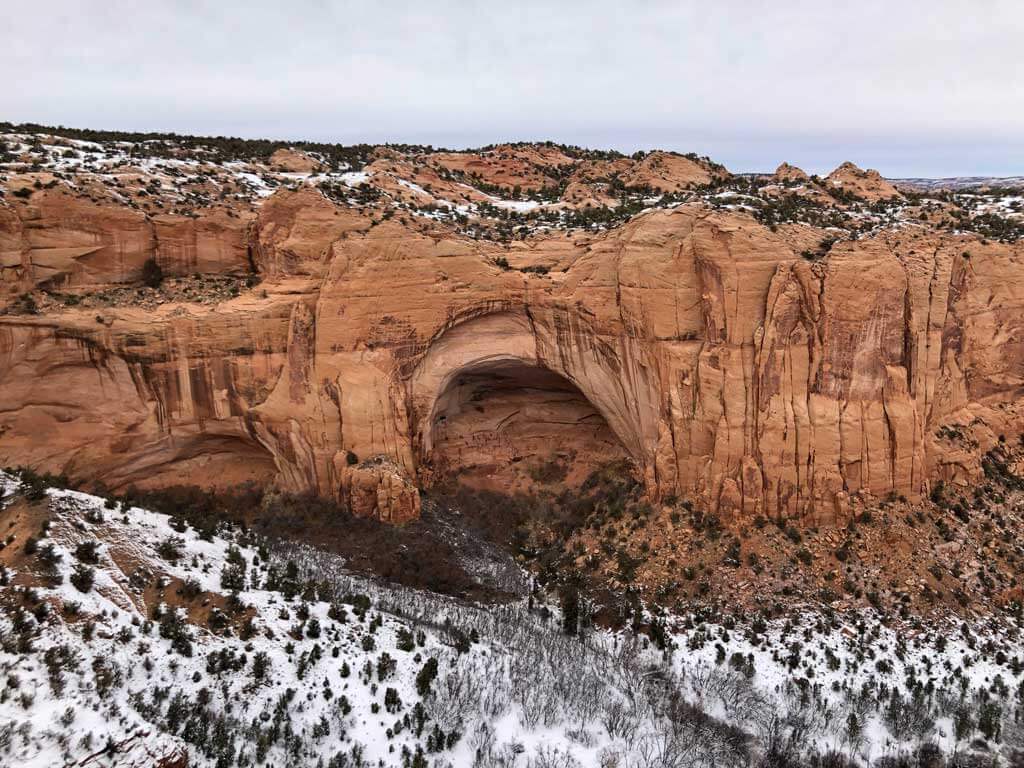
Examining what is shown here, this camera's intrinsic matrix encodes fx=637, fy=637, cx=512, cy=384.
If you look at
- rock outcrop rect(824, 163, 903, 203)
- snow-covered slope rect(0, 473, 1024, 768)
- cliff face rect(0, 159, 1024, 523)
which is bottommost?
snow-covered slope rect(0, 473, 1024, 768)

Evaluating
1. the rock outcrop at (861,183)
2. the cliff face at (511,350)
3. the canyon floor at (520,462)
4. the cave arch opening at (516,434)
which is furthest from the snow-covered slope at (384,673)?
the rock outcrop at (861,183)

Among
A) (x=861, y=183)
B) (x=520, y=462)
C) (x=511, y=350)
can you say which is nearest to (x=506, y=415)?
(x=520, y=462)

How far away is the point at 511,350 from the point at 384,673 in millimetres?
12274

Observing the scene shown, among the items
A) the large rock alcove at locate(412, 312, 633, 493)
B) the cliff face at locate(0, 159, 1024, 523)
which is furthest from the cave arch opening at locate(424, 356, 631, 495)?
the cliff face at locate(0, 159, 1024, 523)

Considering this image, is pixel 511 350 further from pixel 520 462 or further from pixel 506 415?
pixel 520 462

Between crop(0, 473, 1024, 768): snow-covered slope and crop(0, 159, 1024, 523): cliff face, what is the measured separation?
4.72m

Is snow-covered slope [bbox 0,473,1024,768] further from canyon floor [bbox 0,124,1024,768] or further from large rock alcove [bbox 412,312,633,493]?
large rock alcove [bbox 412,312,633,493]

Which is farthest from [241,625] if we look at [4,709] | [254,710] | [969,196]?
[969,196]

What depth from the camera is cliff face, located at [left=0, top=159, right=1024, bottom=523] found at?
19.8 m

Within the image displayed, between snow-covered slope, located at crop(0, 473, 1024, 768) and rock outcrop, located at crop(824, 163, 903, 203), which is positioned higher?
rock outcrop, located at crop(824, 163, 903, 203)

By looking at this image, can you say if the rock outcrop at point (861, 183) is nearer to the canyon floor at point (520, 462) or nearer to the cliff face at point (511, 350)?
the canyon floor at point (520, 462)

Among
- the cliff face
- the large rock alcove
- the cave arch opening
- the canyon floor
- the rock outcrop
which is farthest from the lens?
the rock outcrop

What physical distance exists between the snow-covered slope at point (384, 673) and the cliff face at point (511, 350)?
186 inches

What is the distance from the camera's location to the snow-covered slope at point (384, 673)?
11547mm
